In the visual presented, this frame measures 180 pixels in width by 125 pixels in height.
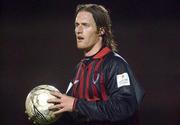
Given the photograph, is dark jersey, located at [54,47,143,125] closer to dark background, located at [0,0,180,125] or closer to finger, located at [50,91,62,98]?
finger, located at [50,91,62,98]

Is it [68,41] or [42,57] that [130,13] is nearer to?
[68,41]

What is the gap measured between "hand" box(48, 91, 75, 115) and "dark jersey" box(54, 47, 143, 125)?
0.09 ft

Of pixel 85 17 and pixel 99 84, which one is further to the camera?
pixel 85 17

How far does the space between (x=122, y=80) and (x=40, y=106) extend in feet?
1.55

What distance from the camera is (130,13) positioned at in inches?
144

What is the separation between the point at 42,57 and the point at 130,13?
2.53 ft

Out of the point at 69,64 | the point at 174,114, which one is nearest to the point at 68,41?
the point at 69,64

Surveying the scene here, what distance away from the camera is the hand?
2.32 metres

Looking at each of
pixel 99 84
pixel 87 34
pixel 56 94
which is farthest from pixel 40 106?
pixel 87 34

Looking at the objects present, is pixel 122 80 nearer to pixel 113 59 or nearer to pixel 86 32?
pixel 113 59

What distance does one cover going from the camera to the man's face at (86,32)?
2.53 meters

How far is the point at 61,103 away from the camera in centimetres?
233

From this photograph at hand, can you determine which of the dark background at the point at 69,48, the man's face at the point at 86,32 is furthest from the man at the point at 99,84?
the dark background at the point at 69,48

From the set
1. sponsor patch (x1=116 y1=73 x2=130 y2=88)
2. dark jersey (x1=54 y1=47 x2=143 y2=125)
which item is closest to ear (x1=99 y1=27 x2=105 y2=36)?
dark jersey (x1=54 y1=47 x2=143 y2=125)
